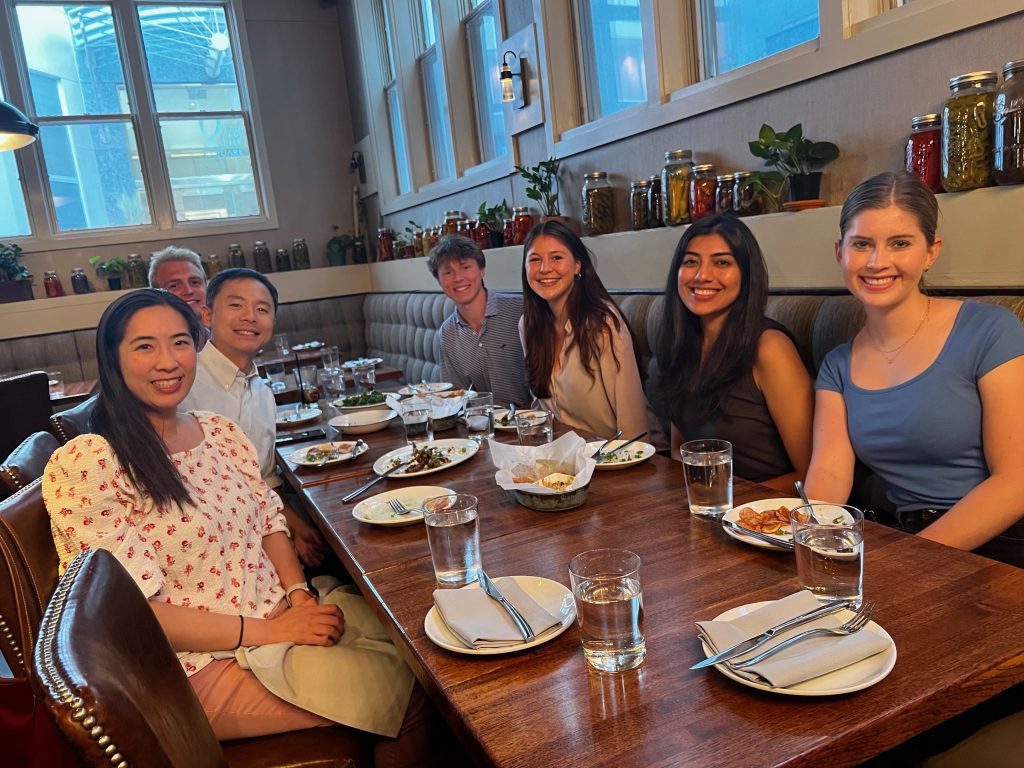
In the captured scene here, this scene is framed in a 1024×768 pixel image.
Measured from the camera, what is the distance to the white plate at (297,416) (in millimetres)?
2547

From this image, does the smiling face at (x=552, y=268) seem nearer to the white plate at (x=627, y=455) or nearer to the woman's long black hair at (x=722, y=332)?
the woman's long black hair at (x=722, y=332)

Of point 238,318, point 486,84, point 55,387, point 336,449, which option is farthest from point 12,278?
point 336,449

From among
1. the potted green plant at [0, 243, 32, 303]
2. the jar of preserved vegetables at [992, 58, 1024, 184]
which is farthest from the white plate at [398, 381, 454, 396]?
the potted green plant at [0, 243, 32, 303]

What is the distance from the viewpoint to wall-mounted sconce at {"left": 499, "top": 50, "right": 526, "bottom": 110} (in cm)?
387

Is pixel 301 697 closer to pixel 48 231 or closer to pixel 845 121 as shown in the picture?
pixel 845 121

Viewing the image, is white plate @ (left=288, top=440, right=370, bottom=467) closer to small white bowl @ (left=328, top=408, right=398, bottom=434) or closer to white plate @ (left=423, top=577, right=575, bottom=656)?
small white bowl @ (left=328, top=408, right=398, bottom=434)

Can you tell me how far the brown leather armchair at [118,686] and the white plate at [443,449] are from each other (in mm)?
641

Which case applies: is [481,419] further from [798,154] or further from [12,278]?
[12,278]

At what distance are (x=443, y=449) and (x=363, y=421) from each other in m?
0.56

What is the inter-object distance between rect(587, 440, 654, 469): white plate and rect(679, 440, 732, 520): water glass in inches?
12.2

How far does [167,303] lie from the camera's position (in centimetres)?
150

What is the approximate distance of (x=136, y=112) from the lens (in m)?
6.10

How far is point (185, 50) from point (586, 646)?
692cm

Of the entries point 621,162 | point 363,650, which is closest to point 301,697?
point 363,650
